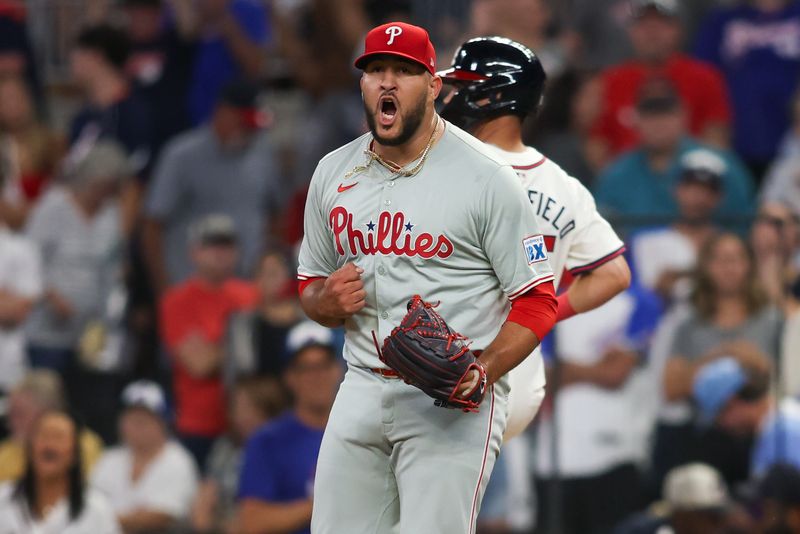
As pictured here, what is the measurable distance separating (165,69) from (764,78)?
4420mm

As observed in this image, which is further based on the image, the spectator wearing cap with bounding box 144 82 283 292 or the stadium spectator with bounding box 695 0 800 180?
the spectator wearing cap with bounding box 144 82 283 292

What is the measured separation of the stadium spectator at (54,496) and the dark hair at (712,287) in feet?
11.1

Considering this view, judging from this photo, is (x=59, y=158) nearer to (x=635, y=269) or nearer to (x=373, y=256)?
(x=635, y=269)

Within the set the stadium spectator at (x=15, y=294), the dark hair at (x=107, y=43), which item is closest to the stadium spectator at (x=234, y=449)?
the stadium spectator at (x=15, y=294)

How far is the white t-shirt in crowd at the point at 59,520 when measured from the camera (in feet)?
27.1

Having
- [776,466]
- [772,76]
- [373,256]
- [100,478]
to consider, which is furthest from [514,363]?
[772,76]

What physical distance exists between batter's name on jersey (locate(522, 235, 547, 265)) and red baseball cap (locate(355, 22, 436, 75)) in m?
0.58

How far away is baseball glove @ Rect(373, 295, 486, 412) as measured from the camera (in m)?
4.30

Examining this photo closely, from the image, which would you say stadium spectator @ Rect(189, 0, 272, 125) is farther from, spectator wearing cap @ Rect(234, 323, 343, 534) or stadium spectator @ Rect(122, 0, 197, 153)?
spectator wearing cap @ Rect(234, 323, 343, 534)

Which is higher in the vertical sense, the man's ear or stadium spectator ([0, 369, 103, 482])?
the man's ear

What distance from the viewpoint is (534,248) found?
4.53 metres

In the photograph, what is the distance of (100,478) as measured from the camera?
9.52 m

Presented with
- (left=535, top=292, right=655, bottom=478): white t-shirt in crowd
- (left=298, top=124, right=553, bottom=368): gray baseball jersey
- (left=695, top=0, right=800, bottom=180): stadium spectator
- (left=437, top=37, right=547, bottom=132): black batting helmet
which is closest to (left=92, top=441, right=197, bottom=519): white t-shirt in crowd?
(left=535, top=292, right=655, bottom=478): white t-shirt in crowd

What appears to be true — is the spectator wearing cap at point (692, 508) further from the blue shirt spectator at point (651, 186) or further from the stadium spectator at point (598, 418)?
the blue shirt spectator at point (651, 186)
